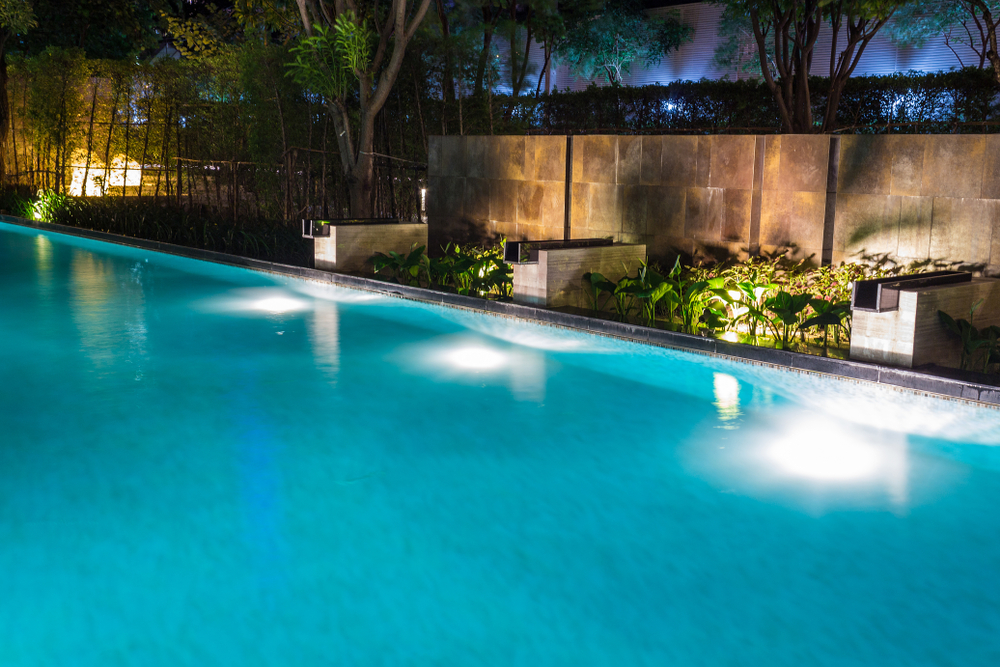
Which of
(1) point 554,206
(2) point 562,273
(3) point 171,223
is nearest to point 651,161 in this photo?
(1) point 554,206

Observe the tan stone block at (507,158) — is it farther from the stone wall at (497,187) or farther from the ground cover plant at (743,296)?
the ground cover plant at (743,296)

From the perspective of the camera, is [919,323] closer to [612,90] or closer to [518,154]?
[518,154]

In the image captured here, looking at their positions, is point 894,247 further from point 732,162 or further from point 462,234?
point 462,234

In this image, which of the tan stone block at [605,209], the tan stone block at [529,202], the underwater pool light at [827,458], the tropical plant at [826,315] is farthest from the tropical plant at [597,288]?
the underwater pool light at [827,458]

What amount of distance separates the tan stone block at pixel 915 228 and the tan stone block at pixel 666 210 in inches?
94.1


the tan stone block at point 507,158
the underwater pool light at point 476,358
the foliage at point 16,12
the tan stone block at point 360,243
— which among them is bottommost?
the underwater pool light at point 476,358

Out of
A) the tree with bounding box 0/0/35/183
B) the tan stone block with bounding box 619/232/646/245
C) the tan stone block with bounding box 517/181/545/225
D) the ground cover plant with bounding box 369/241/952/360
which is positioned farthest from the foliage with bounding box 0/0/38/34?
the tan stone block with bounding box 619/232/646/245

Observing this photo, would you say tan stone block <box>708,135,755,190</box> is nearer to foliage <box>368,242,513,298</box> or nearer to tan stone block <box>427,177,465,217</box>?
foliage <box>368,242,513,298</box>

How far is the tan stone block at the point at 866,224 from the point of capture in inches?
340

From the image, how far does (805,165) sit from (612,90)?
13.9 meters

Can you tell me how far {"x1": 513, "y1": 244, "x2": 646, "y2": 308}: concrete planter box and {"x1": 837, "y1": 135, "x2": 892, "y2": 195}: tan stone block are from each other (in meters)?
2.34

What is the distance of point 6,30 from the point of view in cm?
1978

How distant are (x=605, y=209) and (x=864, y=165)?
3143 millimetres

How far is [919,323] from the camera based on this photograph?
22.2 feet
